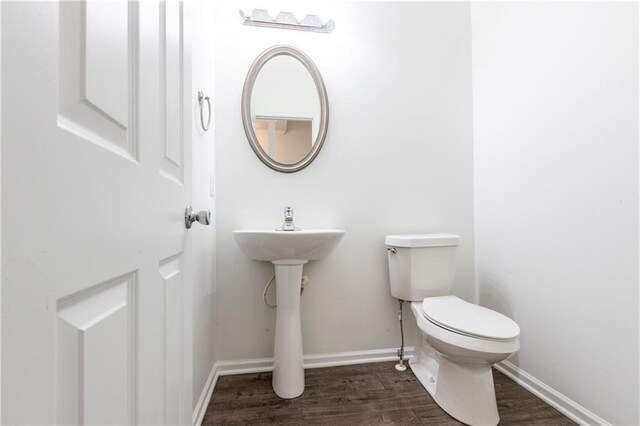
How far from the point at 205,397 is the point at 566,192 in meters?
1.87

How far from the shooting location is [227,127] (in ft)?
5.16

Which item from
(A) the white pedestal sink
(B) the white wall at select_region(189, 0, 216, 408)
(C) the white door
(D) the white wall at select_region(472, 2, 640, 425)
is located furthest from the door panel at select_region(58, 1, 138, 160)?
(D) the white wall at select_region(472, 2, 640, 425)

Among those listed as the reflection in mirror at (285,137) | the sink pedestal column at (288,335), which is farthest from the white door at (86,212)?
the reflection in mirror at (285,137)

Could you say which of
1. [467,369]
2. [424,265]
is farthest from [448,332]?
[424,265]

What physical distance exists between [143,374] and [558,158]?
1.70 m

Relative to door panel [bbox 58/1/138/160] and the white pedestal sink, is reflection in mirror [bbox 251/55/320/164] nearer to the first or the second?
the white pedestal sink

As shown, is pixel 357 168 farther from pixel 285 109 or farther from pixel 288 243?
pixel 288 243

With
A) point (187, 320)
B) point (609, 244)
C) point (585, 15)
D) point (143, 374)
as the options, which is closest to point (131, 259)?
point (143, 374)

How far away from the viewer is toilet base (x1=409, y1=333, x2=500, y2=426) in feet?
3.78

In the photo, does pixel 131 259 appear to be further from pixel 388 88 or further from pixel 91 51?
pixel 388 88

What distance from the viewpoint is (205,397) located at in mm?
1258

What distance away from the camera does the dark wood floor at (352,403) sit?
1180 mm

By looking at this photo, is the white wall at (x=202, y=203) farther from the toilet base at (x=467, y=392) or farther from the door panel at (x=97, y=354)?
the toilet base at (x=467, y=392)

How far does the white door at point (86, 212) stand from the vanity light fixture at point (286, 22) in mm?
1131
